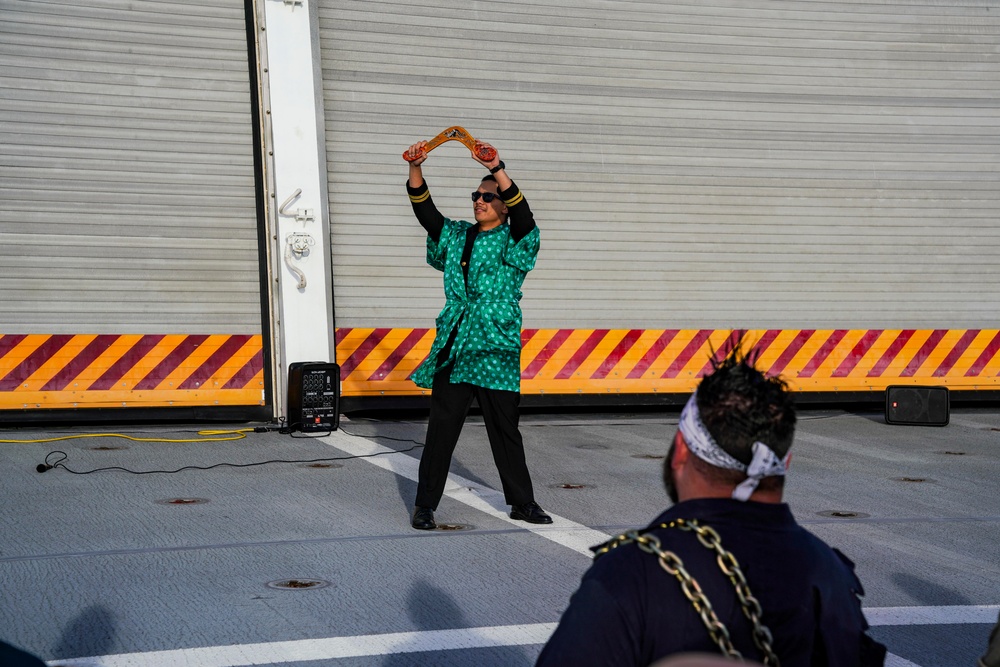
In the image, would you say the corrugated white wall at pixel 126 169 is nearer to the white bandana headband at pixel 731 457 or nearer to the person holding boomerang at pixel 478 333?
the person holding boomerang at pixel 478 333

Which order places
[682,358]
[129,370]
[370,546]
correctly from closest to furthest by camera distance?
[370,546], [129,370], [682,358]

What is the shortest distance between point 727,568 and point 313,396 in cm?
798

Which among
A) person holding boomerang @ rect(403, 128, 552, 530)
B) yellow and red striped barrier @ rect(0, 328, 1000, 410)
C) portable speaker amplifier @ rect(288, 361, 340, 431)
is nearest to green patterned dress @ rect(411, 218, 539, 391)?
person holding boomerang @ rect(403, 128, 552, 530)

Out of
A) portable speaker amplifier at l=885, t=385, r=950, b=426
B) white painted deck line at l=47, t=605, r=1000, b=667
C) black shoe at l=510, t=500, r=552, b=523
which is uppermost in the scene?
white painted deck line at l=47, t=605, r=1000, b=667

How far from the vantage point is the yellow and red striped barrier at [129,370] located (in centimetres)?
984

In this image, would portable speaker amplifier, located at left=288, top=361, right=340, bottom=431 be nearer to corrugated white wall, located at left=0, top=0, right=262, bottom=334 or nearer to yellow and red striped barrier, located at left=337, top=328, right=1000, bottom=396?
yellow and red striped barrier, located at left=337, top=328, right=1000, bottom=396

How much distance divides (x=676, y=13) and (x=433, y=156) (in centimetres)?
287

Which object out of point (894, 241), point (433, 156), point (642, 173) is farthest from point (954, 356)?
point (433, 156)

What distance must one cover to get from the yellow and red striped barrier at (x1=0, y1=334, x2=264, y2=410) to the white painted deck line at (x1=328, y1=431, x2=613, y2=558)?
3.74 feet

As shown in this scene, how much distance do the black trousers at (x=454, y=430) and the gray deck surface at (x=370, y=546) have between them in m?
0.28

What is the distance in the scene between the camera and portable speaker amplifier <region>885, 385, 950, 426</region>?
11055 millimetres

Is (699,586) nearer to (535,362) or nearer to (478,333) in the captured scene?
(478,333)

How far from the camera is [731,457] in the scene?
2.21 metres

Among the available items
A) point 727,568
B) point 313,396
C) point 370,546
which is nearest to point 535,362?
point 313,396
